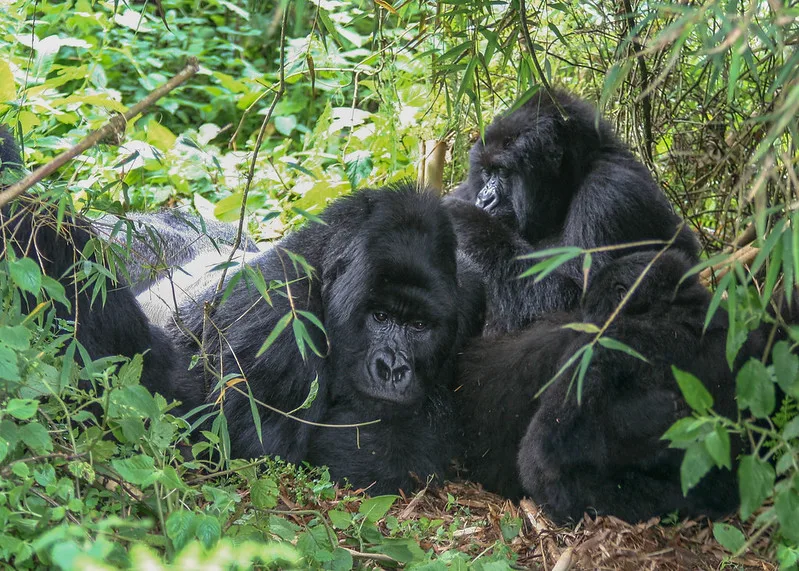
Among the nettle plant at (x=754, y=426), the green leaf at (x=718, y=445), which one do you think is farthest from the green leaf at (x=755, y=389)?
the green leaf at (x=718, y=445)

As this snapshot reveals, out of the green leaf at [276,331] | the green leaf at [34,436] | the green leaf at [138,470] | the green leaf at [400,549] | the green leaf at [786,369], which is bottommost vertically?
the green leaf at [400,549]

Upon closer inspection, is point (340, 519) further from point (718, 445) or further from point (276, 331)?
point (718, 445)

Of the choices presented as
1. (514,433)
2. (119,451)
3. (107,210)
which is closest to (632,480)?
(514,433)

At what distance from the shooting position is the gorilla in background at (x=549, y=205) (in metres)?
4.78

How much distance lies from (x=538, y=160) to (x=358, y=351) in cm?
172

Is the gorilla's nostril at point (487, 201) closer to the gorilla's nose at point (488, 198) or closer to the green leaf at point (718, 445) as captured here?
the gorilla's nose at point (488, 198)

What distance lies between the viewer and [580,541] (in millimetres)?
3369

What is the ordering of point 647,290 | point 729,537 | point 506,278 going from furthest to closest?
point 506,278 → point 647,290 → point 729,537

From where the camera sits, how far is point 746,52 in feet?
10.1

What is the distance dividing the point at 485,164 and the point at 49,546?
363cm

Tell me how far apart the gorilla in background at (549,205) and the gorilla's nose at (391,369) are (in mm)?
926

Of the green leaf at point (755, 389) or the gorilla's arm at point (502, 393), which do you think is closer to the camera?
the green leaf at point (755, 389)

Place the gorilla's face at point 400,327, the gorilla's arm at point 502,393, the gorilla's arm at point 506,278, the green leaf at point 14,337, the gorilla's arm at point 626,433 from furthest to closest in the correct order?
the gorilla's arm at point 506,278 → the gorilla's face at point 400,327 → the gorilla's arm at point 502,393 → the gorilla's arm at point 626,433 → the green leaf at point 14,337

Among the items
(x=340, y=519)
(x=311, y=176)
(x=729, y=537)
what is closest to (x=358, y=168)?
(x=311, y=176)
